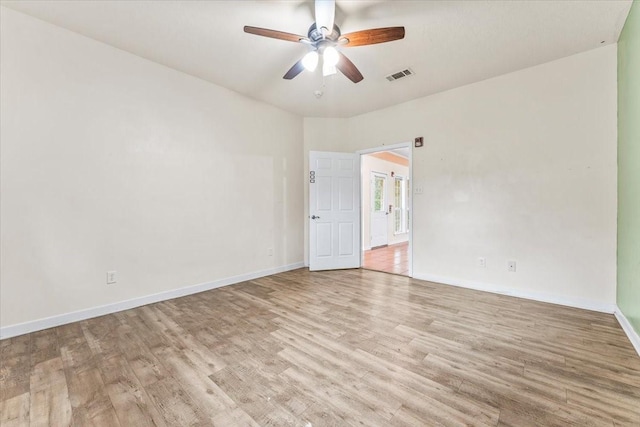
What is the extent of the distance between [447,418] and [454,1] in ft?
9.59

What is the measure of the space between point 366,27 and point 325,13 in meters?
0.59

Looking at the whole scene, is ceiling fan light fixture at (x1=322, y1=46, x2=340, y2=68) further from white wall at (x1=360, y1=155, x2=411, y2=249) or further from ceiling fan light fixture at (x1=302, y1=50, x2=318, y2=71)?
white wall at (x1=360, y1=155, x2=411, y2=249)

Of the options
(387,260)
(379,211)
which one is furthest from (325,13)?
(379,211)

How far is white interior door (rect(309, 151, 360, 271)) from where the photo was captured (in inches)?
180

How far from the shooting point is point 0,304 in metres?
2.24

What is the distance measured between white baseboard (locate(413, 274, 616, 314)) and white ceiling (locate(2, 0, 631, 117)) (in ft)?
8.78

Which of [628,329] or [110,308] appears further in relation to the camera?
[110,308]

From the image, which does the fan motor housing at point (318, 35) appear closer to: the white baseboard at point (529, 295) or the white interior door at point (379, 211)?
the white baseboard at point (529, 295)

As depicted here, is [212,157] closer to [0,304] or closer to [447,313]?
[0,304]

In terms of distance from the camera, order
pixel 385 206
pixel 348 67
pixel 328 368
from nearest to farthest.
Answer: pixel 328 368 → pixel 348 67 → pixel 385 206

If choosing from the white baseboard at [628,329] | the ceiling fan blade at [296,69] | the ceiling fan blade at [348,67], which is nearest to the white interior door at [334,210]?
the ceiling fan blade at [296,69]

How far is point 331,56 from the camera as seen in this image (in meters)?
2.37

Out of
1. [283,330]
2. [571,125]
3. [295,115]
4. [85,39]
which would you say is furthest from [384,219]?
[85,39]

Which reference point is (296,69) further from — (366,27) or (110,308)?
(110,308)
